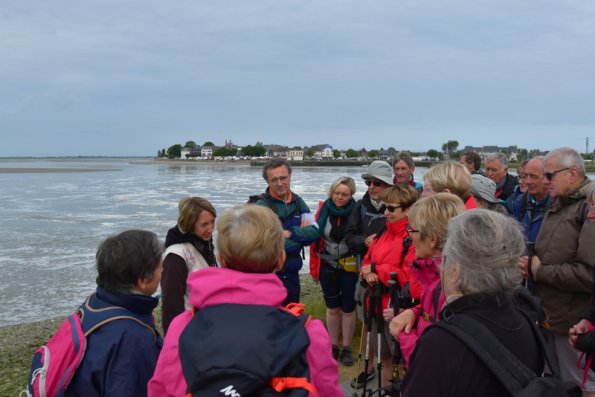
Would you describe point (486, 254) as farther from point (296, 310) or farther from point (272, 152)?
point (272, 152)

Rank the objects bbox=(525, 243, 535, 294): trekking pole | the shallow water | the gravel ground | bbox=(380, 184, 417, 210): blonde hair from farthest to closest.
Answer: the shallow water
the gravel ground
bbox=(380, 184, 417, 210): blonde hair
bbox=(525, 243, 535, 294): trekking pole

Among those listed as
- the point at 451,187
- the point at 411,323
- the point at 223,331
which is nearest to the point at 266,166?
the point at 451,187

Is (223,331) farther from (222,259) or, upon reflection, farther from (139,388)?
(139,388)

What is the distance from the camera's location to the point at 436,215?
2.66 m

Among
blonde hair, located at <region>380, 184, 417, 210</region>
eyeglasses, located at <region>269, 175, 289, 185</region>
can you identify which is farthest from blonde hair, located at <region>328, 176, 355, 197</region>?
blonde hair, located at <region>380, 184, 417, 210</region>

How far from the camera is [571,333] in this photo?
2891 millimetres

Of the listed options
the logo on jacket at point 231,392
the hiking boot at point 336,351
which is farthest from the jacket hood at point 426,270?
the hiking boot at point 336,351

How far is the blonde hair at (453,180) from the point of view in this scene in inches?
147

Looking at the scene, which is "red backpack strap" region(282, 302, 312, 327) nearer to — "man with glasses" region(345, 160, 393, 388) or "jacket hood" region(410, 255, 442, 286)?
"jacket hood" region(410, 255, 442, 286)

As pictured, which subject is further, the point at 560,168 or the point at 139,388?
the point at 560,168

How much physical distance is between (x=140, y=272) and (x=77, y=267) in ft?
32.7

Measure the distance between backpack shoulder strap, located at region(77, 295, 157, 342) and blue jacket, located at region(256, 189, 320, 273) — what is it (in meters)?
2.61

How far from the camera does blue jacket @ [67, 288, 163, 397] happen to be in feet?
6.75

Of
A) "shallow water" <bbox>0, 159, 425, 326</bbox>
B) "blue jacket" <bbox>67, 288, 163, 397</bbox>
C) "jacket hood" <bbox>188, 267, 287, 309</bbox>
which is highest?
"jacket hood" <bbox>188, 267, 287, 309</bbox>
